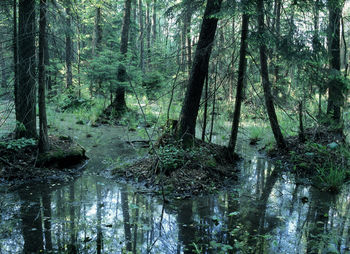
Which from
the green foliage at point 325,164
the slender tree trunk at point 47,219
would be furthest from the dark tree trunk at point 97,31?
the green foliage at point 325,164

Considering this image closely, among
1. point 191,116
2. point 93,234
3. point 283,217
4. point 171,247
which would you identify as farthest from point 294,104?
point 93,234

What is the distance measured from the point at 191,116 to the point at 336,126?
495cm

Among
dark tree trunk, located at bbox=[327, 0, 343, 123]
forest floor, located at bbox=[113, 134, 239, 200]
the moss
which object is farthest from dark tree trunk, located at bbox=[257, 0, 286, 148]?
the moss

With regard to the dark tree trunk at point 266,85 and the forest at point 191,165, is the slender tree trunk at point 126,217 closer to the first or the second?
the forest at point 191,165

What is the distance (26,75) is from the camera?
6941mm

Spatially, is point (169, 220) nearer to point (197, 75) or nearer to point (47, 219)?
point (47, 219)

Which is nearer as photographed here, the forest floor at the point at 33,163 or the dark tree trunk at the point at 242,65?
the forest floor at the point at 33,163

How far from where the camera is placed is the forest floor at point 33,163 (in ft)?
21.3

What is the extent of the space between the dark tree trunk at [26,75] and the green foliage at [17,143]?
0.33 metres

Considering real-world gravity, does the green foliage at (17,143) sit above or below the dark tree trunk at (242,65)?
below

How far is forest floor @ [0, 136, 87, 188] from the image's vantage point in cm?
650

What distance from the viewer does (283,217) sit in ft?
16.7

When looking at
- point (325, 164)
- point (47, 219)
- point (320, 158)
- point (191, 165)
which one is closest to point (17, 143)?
point (47, 219)

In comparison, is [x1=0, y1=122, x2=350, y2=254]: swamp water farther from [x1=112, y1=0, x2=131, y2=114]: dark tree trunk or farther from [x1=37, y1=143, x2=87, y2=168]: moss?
[x1=112, y1=0, x2=131, y2=114]: dark tree trunk
